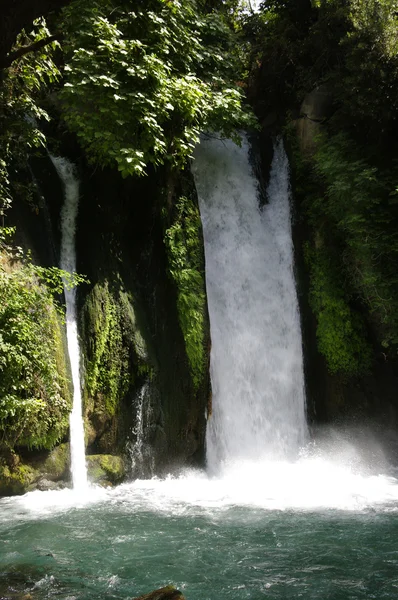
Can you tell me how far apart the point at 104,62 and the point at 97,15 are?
97 centimetres

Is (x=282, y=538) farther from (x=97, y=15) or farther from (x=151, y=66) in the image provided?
(x=97, y=15)

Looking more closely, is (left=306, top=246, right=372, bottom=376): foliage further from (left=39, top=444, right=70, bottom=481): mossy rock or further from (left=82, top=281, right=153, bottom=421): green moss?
(left=39, top=444, right=70, bottom=481): mossy rock

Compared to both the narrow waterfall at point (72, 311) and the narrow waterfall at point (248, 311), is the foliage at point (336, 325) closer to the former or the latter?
the narrow waterfall at point (248, 311)

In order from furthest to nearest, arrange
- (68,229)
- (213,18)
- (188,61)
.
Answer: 1. (213,18)
2. (188,61)
3. (68,229)

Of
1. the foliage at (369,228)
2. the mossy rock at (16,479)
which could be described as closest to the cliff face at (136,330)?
the mossy rock at (16,479)

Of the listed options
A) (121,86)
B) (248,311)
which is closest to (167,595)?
(121,86)

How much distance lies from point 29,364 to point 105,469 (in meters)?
2.53

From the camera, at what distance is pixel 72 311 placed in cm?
883

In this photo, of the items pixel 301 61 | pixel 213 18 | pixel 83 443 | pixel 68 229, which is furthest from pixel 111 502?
pixel 301 61

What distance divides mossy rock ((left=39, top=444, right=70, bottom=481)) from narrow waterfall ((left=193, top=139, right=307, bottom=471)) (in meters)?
3.20

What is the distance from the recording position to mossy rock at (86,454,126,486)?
322 inches

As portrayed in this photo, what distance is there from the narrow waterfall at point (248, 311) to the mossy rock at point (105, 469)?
2118 millimetres

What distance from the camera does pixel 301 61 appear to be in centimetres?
1452

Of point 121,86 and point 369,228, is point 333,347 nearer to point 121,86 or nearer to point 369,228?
point 369,228
